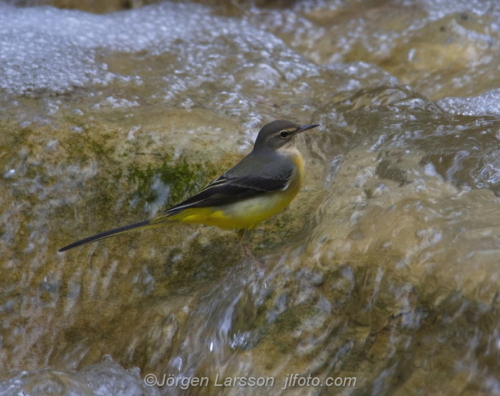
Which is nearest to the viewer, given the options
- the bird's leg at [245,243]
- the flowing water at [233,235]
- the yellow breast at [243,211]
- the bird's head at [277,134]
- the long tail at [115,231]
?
the flowing water at [233,235]

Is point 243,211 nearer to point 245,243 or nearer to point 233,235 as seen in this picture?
point 245,243

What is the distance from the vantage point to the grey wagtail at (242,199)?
15.2ft

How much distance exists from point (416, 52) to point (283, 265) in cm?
504

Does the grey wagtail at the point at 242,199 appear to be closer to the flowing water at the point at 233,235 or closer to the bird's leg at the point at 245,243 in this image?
the bird's leg at the point at 245,243

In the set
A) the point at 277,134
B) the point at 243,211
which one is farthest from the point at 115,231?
the point at 277,134

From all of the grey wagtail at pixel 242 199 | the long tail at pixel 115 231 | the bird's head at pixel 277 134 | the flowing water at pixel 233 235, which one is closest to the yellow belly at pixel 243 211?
the grey wagtail at pixel 242 199

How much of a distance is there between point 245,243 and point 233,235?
10.9 inches

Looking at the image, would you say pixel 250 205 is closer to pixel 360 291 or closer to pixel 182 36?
pixel 360 291

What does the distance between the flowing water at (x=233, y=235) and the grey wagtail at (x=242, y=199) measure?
0.33 m

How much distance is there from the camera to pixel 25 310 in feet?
16.5

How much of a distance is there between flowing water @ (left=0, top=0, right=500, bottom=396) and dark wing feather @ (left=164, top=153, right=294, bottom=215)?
44 centimetres

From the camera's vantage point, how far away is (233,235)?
5359 mm

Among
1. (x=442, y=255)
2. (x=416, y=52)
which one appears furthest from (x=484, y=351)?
(x=416, y=52)

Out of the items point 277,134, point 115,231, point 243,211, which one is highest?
point 277,134
